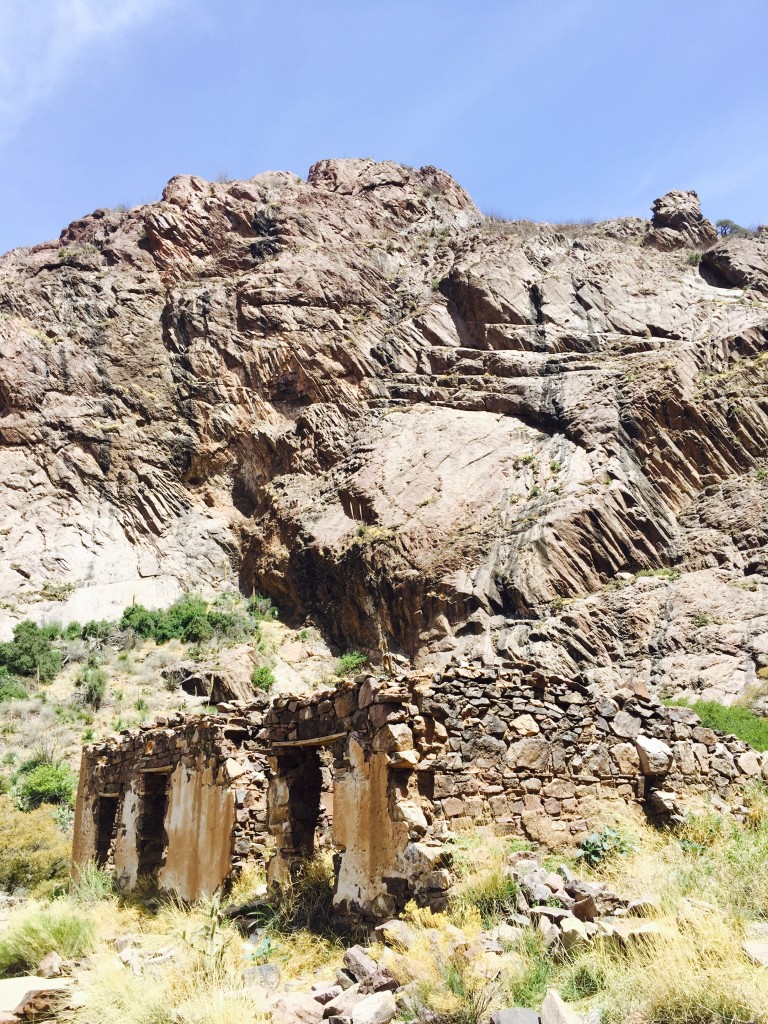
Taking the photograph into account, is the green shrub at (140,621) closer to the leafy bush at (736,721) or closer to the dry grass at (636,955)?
the leafy bush at (736,721)

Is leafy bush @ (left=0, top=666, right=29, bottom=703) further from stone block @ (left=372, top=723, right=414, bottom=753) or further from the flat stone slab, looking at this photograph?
stone block @ (left=372, top=723, right=414, bottom=753)

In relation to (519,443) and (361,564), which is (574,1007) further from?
(519,443)

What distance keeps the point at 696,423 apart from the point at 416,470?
551 inches

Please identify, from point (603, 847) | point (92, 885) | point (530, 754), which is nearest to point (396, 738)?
point (530, 754)

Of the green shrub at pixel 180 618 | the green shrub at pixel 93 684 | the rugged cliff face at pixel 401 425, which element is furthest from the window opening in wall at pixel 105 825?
the green shrub at pixel 180 618

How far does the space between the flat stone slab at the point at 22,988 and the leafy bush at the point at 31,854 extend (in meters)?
10.1

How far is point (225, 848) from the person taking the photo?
1117 cm

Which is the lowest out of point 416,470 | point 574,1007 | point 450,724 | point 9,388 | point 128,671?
point 574,1007

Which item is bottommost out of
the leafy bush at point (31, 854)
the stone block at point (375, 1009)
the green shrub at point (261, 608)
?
the leafy bush at point (31, 854)

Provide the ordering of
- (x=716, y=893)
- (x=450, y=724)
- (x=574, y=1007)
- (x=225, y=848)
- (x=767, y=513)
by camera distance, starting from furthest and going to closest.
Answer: (x=767, y=513) → (x=225, y=848) → (x=450, y=724) → (x=716, y=893) → (x=574, y=1007)

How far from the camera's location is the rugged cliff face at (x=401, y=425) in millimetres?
35062

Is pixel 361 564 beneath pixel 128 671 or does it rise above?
above

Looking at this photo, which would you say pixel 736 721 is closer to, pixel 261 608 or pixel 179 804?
pixel 179 804

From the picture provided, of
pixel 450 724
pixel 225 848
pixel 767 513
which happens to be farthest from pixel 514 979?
pixel 767 513
